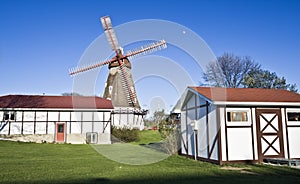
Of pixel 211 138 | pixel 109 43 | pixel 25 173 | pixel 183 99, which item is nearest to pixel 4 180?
pixel 25 173

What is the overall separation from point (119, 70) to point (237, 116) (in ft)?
67.8

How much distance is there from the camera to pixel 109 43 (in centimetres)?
2923

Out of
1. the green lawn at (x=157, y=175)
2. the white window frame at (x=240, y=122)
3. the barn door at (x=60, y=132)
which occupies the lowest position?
the green lawn at (x=157, y=175)

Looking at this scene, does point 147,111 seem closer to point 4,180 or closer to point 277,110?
point 277,110

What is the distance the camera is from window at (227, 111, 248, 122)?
38.0ft

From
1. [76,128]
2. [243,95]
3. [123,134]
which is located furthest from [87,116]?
[243,95]

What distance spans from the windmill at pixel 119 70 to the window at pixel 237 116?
49.6 feet

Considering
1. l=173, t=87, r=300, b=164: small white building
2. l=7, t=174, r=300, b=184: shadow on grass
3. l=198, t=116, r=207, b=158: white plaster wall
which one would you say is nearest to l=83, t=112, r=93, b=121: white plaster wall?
l=198, t=116, r=207, b=158: white plaster wall

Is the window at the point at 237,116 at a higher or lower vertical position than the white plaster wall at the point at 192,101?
lower

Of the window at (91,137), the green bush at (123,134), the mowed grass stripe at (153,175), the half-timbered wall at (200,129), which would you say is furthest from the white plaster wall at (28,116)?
the half-timbered wall at (200,129)

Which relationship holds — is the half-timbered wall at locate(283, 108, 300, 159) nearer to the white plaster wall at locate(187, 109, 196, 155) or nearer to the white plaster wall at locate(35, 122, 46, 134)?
the white plaster wall at locate(187, 109, 196, 155)

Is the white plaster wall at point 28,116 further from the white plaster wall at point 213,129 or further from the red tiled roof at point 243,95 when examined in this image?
the white plaster wall at point 213,129

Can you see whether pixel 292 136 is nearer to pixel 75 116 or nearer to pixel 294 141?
pixel 294 141

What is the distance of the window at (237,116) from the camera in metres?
11.6
